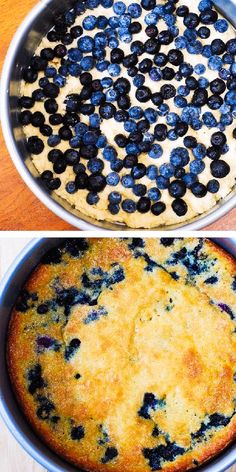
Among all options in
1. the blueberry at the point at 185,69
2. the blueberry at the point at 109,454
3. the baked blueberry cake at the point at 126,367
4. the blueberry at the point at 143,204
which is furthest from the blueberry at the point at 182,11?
the blueberry at the point at 109,454

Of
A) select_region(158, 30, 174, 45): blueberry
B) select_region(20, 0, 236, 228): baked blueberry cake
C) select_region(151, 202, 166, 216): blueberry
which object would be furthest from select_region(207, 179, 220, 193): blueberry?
select_region(158, 30, 174, 45): blueberry

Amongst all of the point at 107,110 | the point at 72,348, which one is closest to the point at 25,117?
the point at 107,110

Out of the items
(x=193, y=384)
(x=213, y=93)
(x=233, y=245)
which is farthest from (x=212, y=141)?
(x=193, y=384)

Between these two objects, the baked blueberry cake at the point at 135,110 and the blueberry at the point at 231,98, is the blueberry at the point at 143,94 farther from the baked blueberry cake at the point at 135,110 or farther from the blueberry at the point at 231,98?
the blueberry at the point at 231,98

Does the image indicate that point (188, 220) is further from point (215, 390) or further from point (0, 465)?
point (0, 465)

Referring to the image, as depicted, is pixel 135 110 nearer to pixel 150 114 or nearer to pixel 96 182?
pixel 150 114

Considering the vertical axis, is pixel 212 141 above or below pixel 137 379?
above

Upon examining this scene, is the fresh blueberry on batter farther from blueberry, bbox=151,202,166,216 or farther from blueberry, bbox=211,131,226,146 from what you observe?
blueberry, bbox=211,131,226,146
